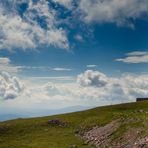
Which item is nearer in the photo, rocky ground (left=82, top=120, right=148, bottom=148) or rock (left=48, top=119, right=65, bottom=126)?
rocky ground (left=82, top=120, right=148, bottom=148)

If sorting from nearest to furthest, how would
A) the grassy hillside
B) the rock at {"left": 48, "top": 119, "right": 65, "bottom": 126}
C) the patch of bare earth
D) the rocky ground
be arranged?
the rocky ground, the patch of bare earth, the grassy hillside, the rock at {"left": 48, "top": 119, "right": 65, "bottom": 126}

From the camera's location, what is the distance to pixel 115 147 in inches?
1770

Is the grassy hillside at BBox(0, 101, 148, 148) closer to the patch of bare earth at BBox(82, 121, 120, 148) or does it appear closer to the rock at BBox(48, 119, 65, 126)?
the rock at BBox(48, 119, 65, 126)

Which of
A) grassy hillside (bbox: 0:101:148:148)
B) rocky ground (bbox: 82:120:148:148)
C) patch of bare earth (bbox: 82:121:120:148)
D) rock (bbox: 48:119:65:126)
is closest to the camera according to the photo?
rocky ground (bbox: 82:120:148:148)

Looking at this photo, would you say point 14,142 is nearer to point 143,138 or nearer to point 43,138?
point 43,138

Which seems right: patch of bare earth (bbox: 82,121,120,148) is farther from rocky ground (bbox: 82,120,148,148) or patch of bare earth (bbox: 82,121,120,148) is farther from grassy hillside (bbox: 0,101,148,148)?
grassy hillside (bbox: 0,101,148,148)

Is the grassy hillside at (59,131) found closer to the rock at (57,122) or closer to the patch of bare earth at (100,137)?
the rock at (57,122)

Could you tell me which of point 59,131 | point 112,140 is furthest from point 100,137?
point 59,131

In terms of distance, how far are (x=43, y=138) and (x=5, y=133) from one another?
16370 millimetres

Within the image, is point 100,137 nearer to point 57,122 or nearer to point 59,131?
point 59,131

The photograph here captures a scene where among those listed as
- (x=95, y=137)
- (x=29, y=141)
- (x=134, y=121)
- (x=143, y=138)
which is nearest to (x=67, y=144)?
(x=95, y=137)

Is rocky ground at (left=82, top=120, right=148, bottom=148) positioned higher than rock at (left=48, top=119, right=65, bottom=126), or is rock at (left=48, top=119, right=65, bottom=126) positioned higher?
rock at (left=48, top=119, right=65, bottom=126)

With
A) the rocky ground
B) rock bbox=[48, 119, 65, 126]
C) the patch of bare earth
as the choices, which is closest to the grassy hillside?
rock bbox=[48, 119, 65, 126]

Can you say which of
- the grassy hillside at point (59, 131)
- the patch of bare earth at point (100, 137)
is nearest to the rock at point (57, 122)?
the grassy hillside at point (59, 131)
